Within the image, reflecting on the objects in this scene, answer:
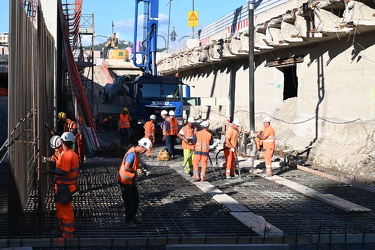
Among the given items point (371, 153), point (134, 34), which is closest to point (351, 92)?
point (371, 153)

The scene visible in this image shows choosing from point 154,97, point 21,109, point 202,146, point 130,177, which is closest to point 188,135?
point 202,146

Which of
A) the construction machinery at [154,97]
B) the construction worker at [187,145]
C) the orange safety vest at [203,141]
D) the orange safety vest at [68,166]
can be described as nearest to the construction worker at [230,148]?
the orange safety vest at [203,141]

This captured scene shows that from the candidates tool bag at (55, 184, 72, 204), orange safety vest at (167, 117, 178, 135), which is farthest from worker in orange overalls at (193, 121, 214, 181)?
tool bag at (55, 184, 72, 204)

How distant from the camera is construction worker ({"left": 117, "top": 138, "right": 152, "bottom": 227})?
26.6 ft

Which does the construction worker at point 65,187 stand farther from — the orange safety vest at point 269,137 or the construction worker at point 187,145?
the orange safety vest at point 269,137

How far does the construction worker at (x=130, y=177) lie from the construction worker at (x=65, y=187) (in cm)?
87

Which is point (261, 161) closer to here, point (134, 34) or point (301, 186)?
point (301, 186)

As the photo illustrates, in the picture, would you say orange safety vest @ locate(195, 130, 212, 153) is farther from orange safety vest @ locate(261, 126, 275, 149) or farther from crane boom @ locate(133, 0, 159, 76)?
crane boom @ locate(133, 0, 159, 76)

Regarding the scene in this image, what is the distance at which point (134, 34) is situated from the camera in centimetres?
2953

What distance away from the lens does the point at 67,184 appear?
24.2 feet

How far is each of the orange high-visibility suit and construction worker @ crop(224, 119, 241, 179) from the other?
6263 millimetres

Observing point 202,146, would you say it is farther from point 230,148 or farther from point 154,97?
point 154,97

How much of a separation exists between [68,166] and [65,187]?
11.4 inches

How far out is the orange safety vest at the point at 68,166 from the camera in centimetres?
736
